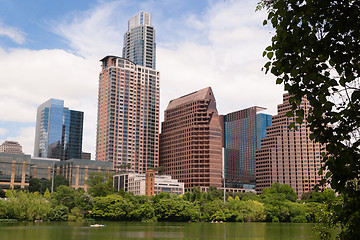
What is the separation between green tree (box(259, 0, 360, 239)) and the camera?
10.3m

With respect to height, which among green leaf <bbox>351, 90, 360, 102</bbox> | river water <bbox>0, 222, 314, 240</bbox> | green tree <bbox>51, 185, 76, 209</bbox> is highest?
green leaf <bbox>351, 90, 360, 102</bbox>

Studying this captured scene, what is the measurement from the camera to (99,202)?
443 ft

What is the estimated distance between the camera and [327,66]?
10.6 metres

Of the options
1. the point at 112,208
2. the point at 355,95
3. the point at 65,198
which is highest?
the point at 355,95

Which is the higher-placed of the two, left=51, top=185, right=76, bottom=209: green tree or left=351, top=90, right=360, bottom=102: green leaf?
left=351, top=90, right=360, bottom=102: green leaf

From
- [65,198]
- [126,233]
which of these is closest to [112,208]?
[65,198]

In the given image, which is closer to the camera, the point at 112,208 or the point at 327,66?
the point at 327,66

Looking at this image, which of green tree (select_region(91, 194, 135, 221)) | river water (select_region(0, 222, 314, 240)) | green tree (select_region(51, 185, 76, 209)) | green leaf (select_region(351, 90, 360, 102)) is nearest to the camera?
green leaf (select_region(351, 90, 360, 102))

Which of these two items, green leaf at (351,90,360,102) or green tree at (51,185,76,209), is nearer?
green leaf at (351,90,360,102)

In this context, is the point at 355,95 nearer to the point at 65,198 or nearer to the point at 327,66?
the point at 327,66

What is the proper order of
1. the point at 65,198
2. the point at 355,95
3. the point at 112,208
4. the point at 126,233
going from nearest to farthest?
the point at 355,95 → the point at 126,233 → the point at 65,198 → the point at 112,208

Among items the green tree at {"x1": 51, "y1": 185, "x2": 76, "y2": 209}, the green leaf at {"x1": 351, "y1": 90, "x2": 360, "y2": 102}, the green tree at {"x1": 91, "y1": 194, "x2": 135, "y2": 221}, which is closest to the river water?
the green tree at {"x1": 51, "y1": 185, "x2": 76, "y2": 209}

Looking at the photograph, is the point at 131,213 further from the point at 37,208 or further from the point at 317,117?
the point at 317,117

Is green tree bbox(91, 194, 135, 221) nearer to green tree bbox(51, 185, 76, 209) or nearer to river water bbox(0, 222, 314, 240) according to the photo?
green tree bbox(51, 185, 76, 209)
